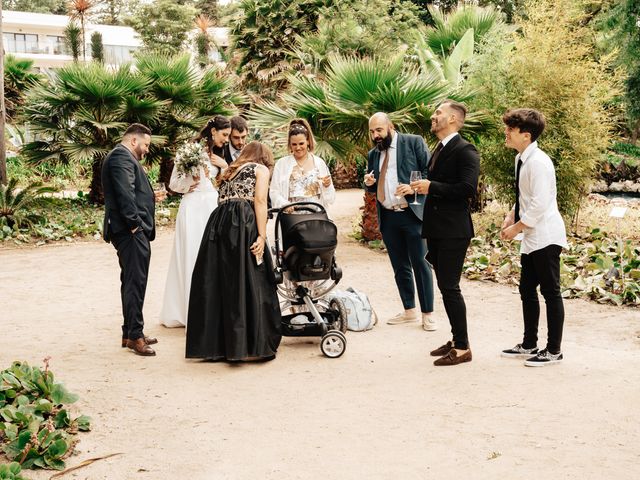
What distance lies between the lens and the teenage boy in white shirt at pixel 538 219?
16.5 ft

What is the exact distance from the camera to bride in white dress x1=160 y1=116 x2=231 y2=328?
6562 mm

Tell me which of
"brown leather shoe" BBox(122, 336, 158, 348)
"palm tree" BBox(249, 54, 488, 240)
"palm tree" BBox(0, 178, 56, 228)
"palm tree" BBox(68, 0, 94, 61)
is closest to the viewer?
"brown leather shoe" BBox(122, 336, 158, 348)

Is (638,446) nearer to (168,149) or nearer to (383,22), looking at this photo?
(168,149)

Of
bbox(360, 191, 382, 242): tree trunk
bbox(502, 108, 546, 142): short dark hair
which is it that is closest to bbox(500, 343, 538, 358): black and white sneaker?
bbox(502, 108, 546, 142): short dark hair

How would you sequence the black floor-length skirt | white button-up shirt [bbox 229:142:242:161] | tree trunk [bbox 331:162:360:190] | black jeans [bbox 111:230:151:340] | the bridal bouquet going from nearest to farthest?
the black floor-length skirt
black jeans [bbox 111:230:151:340]
the bridal bouquet
white button-up shirt [bbox 229:142:242:161]
tree trunk [bbox 331:162:360:190]

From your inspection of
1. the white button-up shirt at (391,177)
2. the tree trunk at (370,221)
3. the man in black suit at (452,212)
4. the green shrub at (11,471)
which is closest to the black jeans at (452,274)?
the man in black suit at (452,212)

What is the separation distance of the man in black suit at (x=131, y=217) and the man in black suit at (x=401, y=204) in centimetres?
192

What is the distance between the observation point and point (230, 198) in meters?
5.70

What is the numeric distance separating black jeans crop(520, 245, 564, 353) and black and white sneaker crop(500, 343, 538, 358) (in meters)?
0.14

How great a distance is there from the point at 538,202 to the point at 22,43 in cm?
4855

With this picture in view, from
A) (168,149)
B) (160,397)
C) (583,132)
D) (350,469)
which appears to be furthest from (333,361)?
(168,149)

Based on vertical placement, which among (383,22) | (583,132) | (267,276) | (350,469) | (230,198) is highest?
(383,22)

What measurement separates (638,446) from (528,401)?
83cm

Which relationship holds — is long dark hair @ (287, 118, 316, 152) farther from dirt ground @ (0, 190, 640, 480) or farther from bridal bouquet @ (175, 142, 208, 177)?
dirt ground @ (0, 190, 640, 480)
